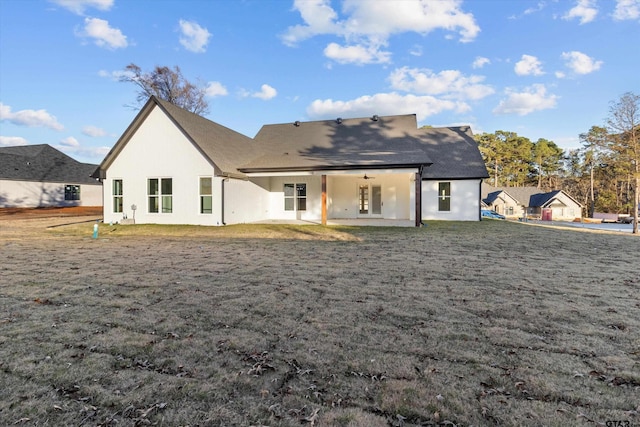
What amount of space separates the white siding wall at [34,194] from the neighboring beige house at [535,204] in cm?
5100

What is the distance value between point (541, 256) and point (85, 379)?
934 centimetres

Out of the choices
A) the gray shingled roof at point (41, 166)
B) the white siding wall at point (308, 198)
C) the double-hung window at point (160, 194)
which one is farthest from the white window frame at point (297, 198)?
the gray shingled roof at point (41, 166)

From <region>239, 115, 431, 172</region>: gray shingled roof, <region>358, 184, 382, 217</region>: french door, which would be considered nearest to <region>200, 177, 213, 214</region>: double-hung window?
<region>239, 115, 431, 172</region>: gray shingled roof

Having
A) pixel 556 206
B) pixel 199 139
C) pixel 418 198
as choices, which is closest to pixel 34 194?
→ pixel 199 139

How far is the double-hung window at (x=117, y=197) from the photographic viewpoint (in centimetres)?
1673

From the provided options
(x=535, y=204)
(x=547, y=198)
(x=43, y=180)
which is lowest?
(x=535, y=204)

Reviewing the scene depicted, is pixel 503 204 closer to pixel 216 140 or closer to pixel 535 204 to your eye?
pixel 535 204

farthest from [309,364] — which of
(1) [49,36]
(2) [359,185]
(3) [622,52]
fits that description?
(3) [622,52]

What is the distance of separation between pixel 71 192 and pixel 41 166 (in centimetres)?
332

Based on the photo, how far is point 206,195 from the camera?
15.5 metres

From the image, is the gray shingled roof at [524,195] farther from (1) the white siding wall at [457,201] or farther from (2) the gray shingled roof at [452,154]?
(1) the white siding wall at [457,201]

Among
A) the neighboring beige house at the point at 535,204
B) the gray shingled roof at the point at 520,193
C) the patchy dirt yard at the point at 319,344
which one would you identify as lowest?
the patchy dirt yard at the point at 319,344

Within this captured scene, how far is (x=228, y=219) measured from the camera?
15664 mm

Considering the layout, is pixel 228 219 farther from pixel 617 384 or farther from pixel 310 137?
pixel 617 384
